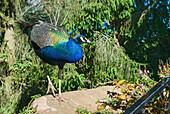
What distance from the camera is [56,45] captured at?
354 centimetres

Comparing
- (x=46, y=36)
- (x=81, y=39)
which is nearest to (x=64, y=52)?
(x=81, y=39)

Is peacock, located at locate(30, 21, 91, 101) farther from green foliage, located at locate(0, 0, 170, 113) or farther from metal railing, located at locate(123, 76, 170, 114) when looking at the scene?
metal railing, located at locate(123, 76, 170, 114)

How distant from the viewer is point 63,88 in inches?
223

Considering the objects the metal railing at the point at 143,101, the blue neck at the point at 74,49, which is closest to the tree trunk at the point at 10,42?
the blue neck at the point at 74,49

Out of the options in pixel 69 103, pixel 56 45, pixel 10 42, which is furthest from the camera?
pixel 10 42

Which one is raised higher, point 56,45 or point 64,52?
point 56,45

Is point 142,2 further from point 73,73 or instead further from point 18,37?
point 18,37

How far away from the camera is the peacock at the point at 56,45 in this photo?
133 inches

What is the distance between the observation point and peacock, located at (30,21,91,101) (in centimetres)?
339

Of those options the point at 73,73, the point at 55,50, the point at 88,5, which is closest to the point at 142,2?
the point at 88,5

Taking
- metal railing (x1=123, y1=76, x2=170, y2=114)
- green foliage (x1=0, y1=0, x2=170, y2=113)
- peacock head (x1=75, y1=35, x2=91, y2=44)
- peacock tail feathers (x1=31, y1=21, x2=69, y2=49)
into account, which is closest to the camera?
metal railing (x1=123, y1=76, x2=170, y2=114)

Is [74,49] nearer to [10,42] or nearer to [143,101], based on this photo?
[143,101]

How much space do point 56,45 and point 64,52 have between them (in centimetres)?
22

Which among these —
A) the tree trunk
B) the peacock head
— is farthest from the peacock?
the tree trunk
